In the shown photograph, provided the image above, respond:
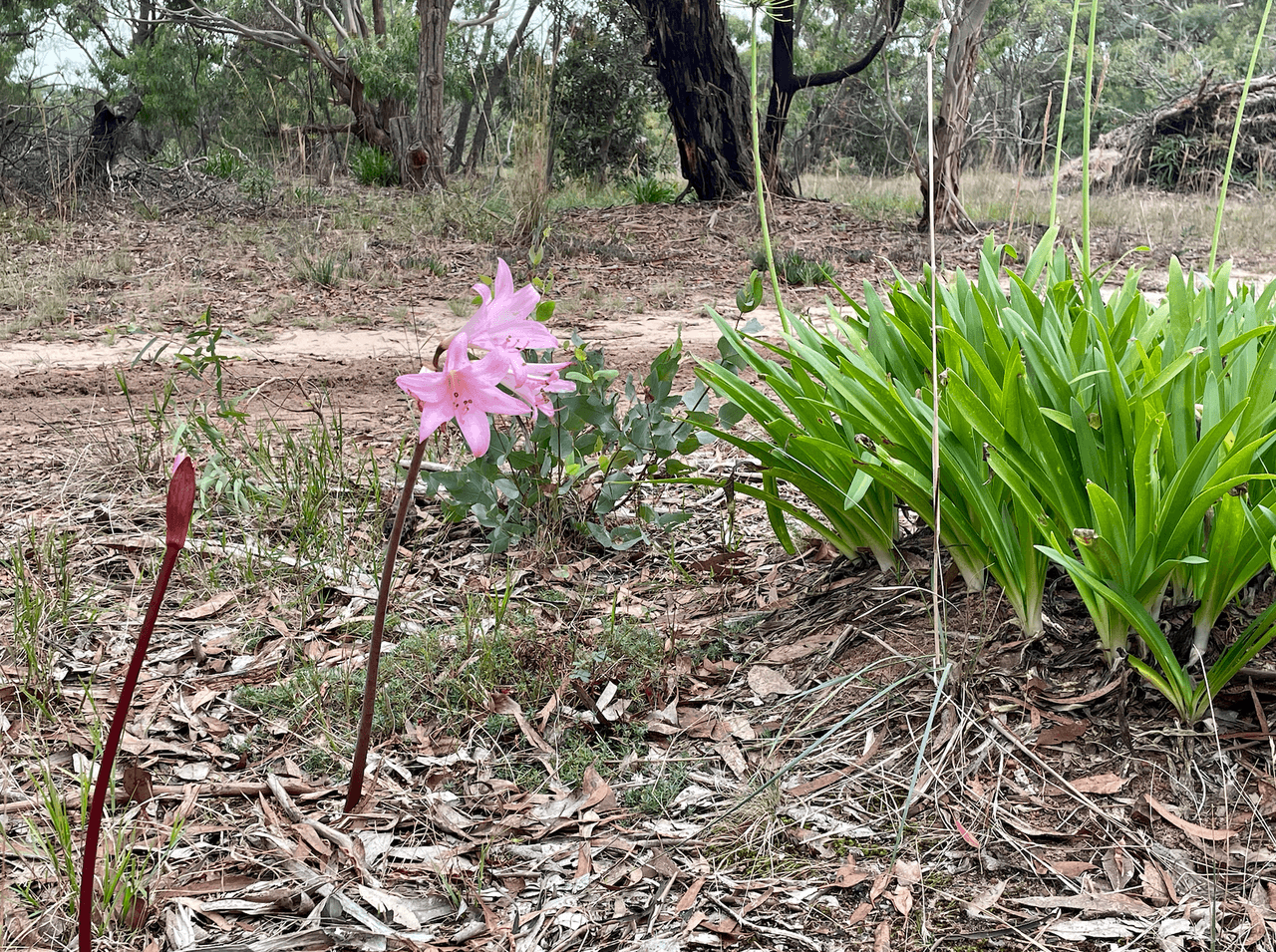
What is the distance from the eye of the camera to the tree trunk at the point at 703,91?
30.5ft

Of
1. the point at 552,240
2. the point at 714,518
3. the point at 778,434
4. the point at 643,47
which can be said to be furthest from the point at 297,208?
the point at 778,434

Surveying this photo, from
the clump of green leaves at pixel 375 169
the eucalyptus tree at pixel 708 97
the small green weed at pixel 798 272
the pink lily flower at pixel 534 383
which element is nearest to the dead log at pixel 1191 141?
the eucalyptus tree at pixel 708 97

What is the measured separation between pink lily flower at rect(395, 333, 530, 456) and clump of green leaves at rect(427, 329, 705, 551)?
1276 millimetres

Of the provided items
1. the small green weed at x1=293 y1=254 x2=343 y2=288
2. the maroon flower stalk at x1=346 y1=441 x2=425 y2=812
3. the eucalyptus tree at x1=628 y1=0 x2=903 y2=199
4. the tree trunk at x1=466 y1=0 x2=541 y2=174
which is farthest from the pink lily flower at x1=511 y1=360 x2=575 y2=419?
the tree trunk at x1=466 y1=0 x2=541 y2=174

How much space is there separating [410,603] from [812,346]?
3.76 ft

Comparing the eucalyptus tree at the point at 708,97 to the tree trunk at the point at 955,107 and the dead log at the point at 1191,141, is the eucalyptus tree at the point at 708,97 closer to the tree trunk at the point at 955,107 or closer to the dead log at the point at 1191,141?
the tree trunk at the point at 955,107

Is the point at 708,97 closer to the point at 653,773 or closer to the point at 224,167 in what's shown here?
the point at 224,167

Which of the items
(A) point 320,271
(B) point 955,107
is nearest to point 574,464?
(A) point 320,271

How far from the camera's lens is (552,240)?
7.67m

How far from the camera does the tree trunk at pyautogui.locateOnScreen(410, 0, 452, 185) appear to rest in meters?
10.0

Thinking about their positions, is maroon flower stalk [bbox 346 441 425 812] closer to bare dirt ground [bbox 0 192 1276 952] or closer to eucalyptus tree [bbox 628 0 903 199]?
bare dirt ground [bbox 0 192 1276 952]

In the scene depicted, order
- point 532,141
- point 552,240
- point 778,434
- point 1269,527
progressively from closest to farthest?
point 1269,527, point 778,434, point 532,141, point 552,240

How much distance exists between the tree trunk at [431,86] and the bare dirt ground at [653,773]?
27.5 feet

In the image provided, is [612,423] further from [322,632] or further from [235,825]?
[235,825]
